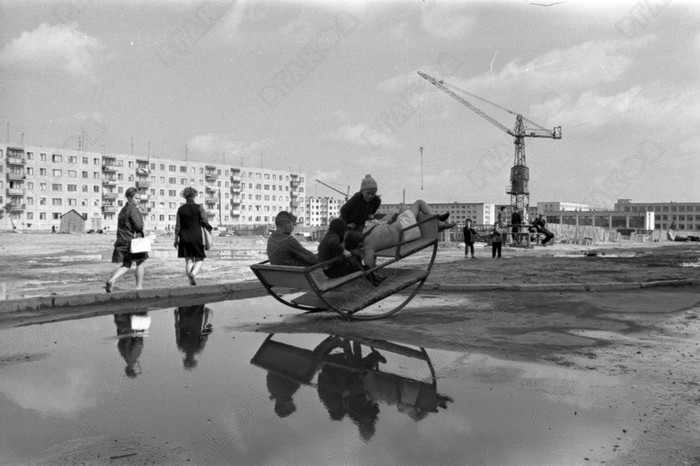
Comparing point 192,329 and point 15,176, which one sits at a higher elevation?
point 15,176

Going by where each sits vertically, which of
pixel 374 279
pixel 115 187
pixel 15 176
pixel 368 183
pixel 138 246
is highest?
pixel 15 176

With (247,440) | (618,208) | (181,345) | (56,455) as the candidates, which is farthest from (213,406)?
(618,208)

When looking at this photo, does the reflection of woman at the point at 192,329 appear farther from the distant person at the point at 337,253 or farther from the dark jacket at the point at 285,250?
the distant person at the point at 337,253

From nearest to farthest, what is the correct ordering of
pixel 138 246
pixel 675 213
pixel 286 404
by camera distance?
1. pixel 286 404
2. pixel 138 246
3. pixel 675 213

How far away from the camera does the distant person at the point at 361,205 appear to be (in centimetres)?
755

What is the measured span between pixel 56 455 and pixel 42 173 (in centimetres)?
12000

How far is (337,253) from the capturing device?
269 inches

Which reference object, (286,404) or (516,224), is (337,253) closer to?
(286,404)

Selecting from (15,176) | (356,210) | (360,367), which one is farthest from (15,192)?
(360,367)

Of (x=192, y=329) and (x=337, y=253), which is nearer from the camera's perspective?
(x=192, y=329)

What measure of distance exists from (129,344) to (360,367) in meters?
2.56

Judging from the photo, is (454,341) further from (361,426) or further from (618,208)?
(618,208)

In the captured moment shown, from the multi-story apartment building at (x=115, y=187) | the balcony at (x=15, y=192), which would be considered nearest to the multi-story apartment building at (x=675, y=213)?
the multi-story apartment building at (x=115, y=187)

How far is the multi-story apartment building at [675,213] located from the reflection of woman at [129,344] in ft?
552
